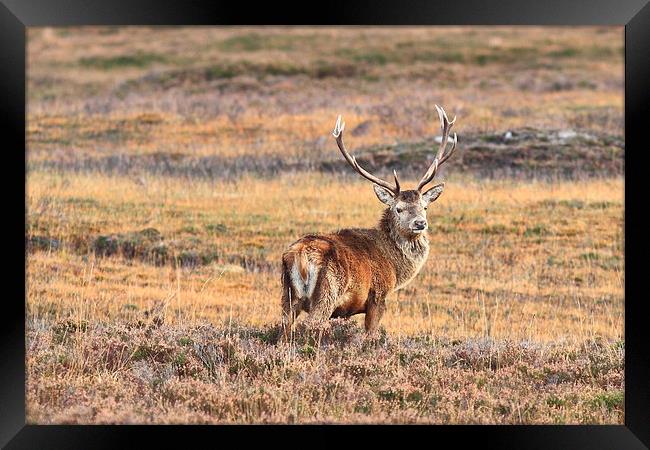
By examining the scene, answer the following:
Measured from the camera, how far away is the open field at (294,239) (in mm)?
9742

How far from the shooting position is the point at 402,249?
11.6m

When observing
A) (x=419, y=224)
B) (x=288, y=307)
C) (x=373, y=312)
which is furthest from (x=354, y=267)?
(x=419, y=224)

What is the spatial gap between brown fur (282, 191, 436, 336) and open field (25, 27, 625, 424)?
11.3 inches

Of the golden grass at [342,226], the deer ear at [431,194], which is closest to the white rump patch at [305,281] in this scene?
the deer ear at [431,194]

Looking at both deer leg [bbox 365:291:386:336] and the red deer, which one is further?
deer leg [bbox 365:291:386:336]

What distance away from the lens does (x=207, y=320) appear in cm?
1264

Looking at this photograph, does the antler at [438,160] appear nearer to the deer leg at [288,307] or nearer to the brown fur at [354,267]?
Result: the brown fur at [354,267]

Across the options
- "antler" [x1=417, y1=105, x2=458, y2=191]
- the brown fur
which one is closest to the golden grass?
the brown fur

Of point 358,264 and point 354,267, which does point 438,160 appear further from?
point 354,267

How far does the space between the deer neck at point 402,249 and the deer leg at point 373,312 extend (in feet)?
1.84

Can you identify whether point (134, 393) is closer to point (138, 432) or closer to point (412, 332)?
point (138, 432)

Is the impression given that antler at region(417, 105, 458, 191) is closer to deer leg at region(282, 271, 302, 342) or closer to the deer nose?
the deer nose

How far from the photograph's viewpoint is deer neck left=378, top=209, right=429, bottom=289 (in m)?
11.6

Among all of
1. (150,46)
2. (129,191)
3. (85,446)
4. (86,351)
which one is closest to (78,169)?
(129,191)
